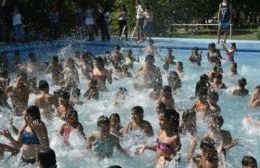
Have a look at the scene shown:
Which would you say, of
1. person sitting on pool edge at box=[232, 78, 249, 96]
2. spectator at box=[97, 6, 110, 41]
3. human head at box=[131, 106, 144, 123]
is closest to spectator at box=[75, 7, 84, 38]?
spectator at box=[97, 6, 110, 41]

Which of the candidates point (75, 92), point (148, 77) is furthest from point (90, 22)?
point (75, 92)

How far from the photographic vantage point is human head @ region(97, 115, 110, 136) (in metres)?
6.68

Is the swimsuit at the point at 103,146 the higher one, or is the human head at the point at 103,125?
the human head at the point at 103,125

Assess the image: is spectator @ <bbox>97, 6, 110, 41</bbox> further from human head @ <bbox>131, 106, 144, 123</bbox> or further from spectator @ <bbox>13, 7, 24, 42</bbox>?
human head @ <bbox>131, 106, 144, 123</bbox>

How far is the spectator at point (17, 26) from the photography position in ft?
62.7

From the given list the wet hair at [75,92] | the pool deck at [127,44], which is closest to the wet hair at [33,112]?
the wet hair at [75,92]

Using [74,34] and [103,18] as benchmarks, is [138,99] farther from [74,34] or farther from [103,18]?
[74,34]

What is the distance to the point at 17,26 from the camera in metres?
19.5

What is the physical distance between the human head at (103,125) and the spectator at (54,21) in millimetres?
13996

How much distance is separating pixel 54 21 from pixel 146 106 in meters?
10.9

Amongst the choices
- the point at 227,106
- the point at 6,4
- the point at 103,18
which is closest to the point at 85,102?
the point at 227,106

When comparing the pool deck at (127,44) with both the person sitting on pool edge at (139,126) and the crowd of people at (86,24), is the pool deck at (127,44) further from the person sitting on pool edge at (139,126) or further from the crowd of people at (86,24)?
the person sitting on pool edge at (139,126)

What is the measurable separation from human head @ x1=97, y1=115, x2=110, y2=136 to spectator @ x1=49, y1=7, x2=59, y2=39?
14.0m

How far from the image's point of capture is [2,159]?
22.3 feet
